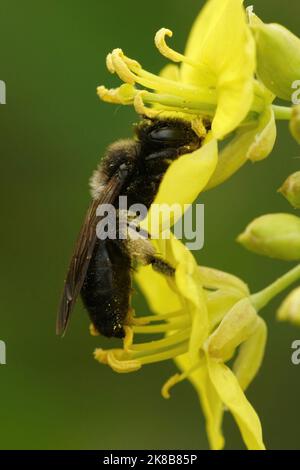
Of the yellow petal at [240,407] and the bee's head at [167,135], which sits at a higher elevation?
the bee's head at [167,135]

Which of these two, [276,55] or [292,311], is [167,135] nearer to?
[276,55]

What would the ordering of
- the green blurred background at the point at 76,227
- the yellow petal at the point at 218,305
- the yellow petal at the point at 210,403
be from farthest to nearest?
the green blurred background at the point at 76,227
the yellow petal at the point at 210,403
the yellow petal at the point at 218,305

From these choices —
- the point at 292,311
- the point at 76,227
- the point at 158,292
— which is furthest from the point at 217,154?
the point at 76,227

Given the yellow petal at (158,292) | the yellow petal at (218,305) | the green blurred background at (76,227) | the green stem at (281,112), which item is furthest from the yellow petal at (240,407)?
the green blurred background at (76,227)

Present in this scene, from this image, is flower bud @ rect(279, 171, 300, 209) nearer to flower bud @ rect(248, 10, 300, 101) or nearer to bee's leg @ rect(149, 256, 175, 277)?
flower bud @ rect(248, 10, 300, 101)

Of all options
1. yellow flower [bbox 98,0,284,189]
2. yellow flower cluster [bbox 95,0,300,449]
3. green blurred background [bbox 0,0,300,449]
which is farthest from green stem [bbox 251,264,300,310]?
green blurred background [bbox 0,0,300,449]

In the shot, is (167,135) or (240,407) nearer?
(240,407)

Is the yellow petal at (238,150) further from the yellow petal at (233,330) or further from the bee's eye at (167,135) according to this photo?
the yellow petal at (233,330)

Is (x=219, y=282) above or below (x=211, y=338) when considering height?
above
